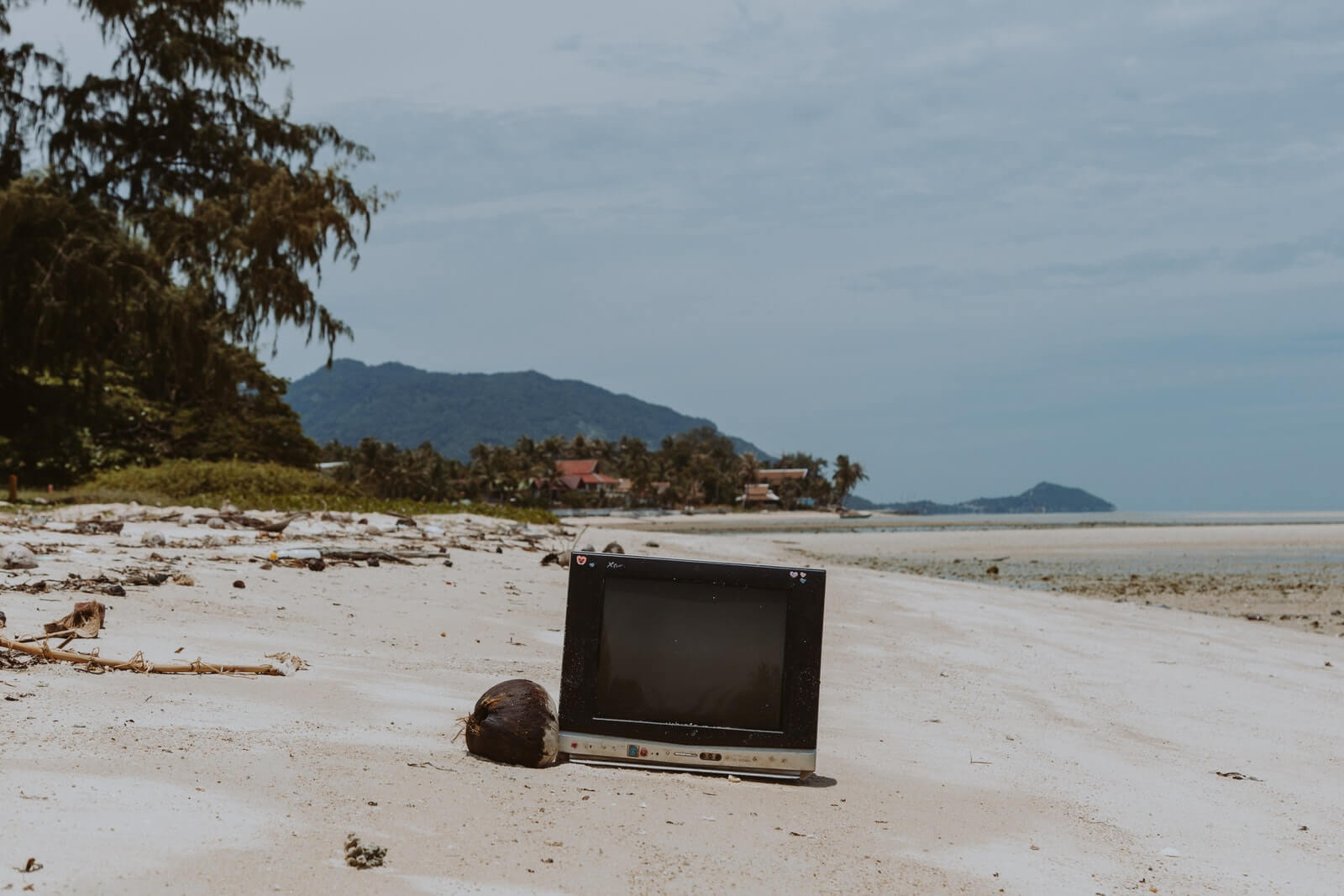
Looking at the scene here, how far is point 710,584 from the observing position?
4.07 m

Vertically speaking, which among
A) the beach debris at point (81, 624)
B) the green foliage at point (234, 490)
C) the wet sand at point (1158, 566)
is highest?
the green foliage at point (234, 490)

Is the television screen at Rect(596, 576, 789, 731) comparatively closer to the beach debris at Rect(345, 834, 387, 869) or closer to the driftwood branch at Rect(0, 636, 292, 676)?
the beach debris at Rect(345, 834, 387, 869)

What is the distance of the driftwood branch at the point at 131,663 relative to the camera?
13.7 ft

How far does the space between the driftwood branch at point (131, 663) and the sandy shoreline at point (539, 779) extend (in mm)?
69

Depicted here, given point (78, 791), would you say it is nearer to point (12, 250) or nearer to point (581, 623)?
point (581, 623)

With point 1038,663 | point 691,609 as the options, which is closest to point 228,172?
point 1038,663

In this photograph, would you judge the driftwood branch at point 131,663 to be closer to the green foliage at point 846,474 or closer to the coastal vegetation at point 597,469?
the coastal vegetation at point 597,469

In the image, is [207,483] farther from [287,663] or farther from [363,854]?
[363,854]

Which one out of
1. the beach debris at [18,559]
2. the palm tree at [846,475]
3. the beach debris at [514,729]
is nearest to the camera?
the beach debris at [514,729]

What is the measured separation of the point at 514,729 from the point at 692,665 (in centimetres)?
72

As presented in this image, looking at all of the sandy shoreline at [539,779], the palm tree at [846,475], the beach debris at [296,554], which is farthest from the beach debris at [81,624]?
the palm tree at [846,475]

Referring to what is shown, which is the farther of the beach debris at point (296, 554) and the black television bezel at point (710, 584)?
the beach debris at point (296, 554)

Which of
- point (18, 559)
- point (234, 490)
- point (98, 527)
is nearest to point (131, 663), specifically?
point (18, 559)

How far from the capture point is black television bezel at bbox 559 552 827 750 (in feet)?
13.1
